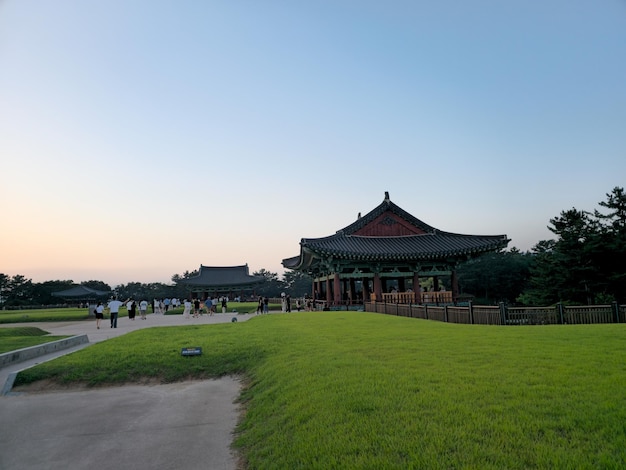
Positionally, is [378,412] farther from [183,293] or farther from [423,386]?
[183,293]

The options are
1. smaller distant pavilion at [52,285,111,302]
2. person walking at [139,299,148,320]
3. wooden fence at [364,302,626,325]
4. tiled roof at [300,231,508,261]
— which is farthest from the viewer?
smaller distant pavilion at [52,285,111,302]

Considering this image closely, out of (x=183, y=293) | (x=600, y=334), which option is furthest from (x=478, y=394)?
(x=183, y=293)

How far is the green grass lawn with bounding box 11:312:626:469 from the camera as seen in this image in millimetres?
4125

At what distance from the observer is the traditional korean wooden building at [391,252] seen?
94.0ft

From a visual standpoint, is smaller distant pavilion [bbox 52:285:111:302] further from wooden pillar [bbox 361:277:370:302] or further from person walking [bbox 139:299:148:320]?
wooden pillar [bbox 361:277:370:302]

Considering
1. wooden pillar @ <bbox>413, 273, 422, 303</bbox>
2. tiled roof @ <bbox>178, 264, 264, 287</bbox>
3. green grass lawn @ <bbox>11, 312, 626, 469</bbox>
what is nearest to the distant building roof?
tiled roof @ <bbox>178, 264, 264, 287</bbox>

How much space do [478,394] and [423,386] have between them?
82 centimetres

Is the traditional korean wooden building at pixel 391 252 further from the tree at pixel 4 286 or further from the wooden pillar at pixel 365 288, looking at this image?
the tree at pixel 4 286

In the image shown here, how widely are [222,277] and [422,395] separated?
62.6 m

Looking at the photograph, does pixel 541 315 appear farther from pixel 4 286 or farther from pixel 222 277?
pixel 4 286

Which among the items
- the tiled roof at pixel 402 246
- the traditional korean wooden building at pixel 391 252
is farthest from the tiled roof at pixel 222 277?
the tiled roof at pixel 402 246

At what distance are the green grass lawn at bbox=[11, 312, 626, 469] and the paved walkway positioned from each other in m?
0.51

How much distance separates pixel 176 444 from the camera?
5.95 meters

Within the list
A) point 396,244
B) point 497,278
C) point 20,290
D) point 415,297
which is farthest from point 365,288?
point 20,290
